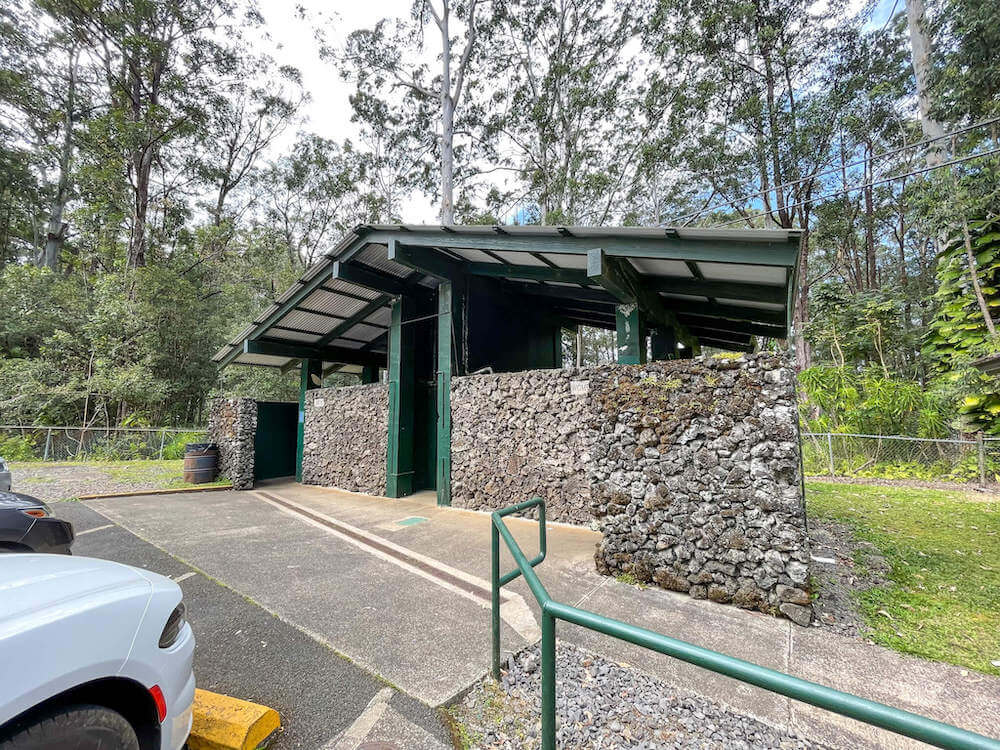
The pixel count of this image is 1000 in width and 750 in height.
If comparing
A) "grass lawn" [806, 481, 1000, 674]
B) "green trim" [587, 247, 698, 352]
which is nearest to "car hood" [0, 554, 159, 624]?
"grass lawn" [806, 481, 1000, 674]

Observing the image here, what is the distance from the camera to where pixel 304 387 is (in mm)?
9758

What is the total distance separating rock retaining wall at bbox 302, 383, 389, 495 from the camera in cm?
791

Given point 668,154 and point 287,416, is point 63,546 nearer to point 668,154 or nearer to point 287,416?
point 287,416

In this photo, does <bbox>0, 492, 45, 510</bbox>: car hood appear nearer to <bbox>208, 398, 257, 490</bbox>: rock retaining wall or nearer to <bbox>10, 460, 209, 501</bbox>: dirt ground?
<bbox>10, 460, 209, 501</bbox>: dirt ground

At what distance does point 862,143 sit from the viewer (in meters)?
12.3

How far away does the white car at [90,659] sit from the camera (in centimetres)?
112

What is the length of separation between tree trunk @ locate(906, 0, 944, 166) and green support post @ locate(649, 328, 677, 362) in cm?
755

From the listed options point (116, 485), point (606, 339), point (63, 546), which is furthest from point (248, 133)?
point (606, 339)

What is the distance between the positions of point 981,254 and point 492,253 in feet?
33.0

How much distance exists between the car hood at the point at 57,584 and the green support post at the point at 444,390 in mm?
5051

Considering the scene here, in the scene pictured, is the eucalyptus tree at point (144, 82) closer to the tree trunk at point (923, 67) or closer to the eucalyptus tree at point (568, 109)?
the eucalyptus tree at point (568, 109)

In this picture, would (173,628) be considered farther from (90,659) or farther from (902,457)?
(902,457)

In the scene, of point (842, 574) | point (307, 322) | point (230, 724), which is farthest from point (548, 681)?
point (307, 322)

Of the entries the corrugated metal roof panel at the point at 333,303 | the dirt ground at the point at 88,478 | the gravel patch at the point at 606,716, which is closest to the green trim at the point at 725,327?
the gravel patch at the point at 606,716
